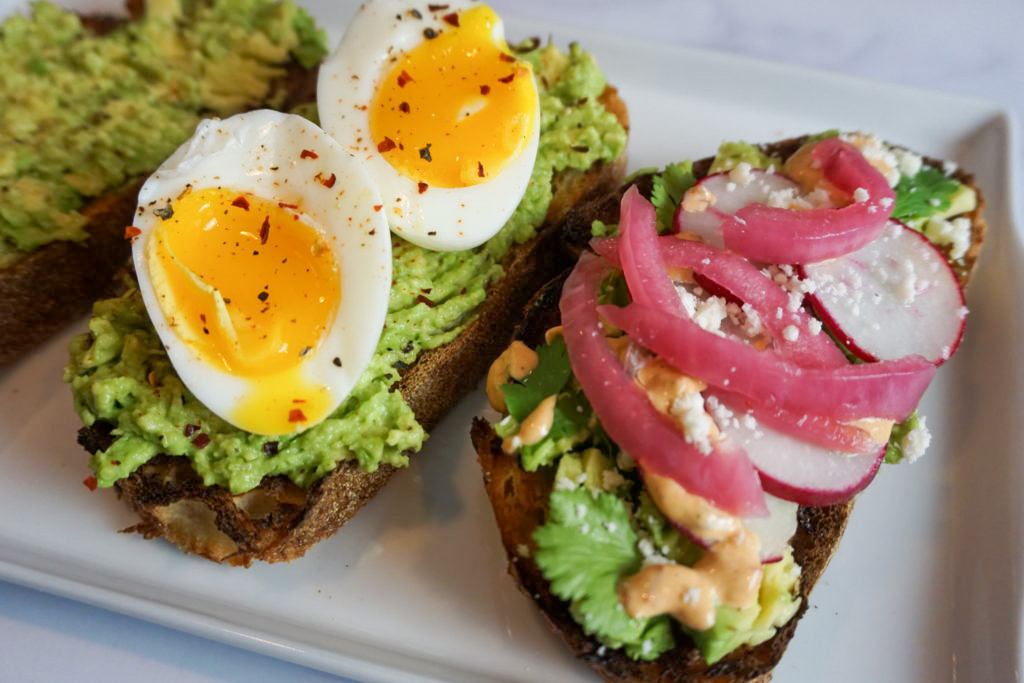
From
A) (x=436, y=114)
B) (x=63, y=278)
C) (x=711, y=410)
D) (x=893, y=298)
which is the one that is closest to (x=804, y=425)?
(x=711, y=410)

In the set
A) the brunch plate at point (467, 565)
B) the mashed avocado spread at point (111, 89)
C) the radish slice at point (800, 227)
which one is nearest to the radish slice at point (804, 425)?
the radish slice at point (800, 227)

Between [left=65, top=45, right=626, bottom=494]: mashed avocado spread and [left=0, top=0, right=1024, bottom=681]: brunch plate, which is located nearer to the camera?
[left=65, top=45, right=626, bottom=494]: mashed avocado spread

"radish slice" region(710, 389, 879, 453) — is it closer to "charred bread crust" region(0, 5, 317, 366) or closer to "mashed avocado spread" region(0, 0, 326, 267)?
"charred bread crust" region(0, 5, 317, 366)

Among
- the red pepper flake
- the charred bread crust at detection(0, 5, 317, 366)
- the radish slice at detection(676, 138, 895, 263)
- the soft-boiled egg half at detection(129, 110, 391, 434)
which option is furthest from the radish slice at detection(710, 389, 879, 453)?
the charred bread crust at detection(0, 5, 317, 366)

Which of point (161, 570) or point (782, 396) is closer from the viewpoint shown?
point (782, 396)

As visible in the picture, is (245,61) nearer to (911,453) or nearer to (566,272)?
(566,272)

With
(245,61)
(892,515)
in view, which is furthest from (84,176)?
(892,515)
